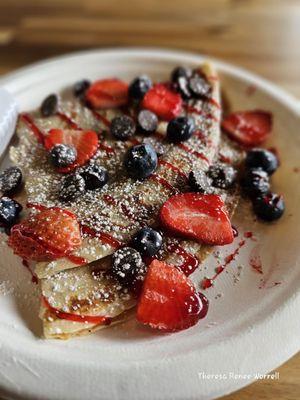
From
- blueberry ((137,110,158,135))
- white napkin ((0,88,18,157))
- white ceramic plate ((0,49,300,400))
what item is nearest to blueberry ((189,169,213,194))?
white ceramic plate ((0,49,300,400))

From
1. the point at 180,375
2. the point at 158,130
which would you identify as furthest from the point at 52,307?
the point at 158,130

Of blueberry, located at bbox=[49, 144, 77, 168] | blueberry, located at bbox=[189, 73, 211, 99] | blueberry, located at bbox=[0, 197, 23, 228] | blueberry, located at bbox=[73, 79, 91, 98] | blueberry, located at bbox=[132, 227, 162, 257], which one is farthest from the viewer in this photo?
blueberry, located at bbox=[73, 79, 91, 98]

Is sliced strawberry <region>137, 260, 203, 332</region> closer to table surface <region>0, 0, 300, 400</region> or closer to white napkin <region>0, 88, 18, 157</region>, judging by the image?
white napkin <region>0, 88, 18, 157</region>

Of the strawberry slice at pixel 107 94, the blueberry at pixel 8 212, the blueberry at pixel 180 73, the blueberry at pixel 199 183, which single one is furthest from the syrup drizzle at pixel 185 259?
the blueberry at pixel 180 73

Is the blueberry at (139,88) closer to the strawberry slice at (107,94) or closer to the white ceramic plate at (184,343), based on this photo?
the strawberry slice at (107,94)

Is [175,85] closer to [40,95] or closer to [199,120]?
[199,120]

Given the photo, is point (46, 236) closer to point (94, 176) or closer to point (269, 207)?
point (94, 176)

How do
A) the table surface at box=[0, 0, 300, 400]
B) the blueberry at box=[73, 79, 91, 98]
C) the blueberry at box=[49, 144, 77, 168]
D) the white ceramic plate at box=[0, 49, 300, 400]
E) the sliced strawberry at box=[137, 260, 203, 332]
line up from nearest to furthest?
1. the white ceramic plate at box=[0, 49, 300, 400]
2. the sliced strawberry at box=[137, 260, 203, 332]
3. the blueberry at box=[49, 144, 77, 168]
4. the blueberry at box=[73, 79, 91, 98]
5. the table surface at box=[0, 0, 300, 400]
